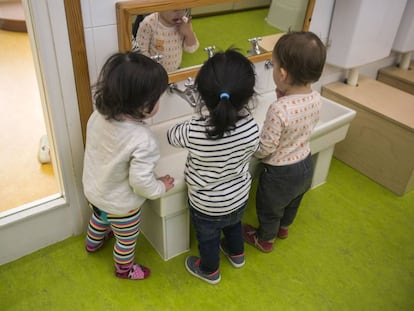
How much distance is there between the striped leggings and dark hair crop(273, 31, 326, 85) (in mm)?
746

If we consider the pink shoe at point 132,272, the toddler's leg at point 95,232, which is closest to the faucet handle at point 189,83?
the toddler's leg at point 95,232

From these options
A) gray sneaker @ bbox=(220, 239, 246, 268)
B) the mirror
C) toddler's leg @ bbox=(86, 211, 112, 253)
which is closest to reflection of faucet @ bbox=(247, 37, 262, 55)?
the mirror

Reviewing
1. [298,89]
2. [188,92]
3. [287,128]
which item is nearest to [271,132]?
[287,128]

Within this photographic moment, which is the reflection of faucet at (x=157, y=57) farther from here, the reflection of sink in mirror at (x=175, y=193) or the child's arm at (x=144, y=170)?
the child's arm at (x=144, y=170)

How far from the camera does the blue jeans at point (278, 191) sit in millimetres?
1491

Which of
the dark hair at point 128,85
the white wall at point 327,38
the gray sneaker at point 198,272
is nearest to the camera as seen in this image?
the dark hair at point 128,85

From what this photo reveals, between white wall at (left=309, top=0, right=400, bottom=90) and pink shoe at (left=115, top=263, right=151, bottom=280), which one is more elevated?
white wall at (left=309, top=0, right=400, bottom=90)

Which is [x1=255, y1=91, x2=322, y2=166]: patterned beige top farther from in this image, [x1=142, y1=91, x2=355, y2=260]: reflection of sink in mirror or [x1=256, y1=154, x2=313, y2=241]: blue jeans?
[x1=142, y1=91, x2=355, y2=260]: reflection of sink in mirror

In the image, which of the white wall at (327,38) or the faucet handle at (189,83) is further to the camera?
the white wall at (327,38)

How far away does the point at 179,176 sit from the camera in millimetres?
1506

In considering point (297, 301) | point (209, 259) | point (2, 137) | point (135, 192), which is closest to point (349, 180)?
point (297, 301)

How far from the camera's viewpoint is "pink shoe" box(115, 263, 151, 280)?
154 cm

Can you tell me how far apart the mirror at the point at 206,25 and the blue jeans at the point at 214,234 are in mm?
555

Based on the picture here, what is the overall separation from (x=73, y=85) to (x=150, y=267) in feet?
2.60
